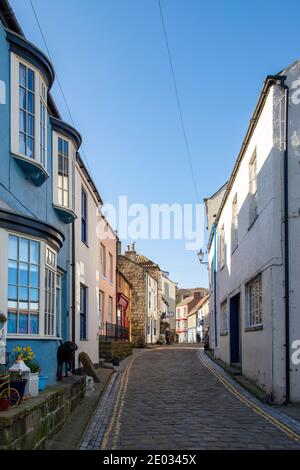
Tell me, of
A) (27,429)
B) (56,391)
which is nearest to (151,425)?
(56,391)

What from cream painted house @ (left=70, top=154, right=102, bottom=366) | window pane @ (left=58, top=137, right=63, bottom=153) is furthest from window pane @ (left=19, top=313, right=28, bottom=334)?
cream painted house @ (left=70, top=154, right=102, bottom=366)

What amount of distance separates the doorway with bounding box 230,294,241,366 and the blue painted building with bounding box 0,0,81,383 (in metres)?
9.42

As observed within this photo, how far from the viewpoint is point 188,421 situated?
1023 centimetres

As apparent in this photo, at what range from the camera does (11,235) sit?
930cm

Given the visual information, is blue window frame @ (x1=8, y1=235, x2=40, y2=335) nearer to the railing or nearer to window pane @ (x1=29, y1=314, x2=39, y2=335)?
window pane @ (x1=29, y1=314, x2=39, y2=335)

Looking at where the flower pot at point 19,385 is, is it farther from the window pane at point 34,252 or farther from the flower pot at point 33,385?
the window pane at point 34,252

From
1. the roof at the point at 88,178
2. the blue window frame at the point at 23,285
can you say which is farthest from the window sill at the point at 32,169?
the roof at the point at 88,178

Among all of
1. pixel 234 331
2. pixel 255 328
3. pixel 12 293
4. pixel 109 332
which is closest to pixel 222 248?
pixel 234 331

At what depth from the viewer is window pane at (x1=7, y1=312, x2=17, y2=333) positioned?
9.51m

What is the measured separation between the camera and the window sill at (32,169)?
1093 centimetres

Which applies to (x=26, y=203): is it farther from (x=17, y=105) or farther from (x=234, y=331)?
(x=234, y=331)

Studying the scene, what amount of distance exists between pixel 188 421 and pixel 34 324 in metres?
3.13
